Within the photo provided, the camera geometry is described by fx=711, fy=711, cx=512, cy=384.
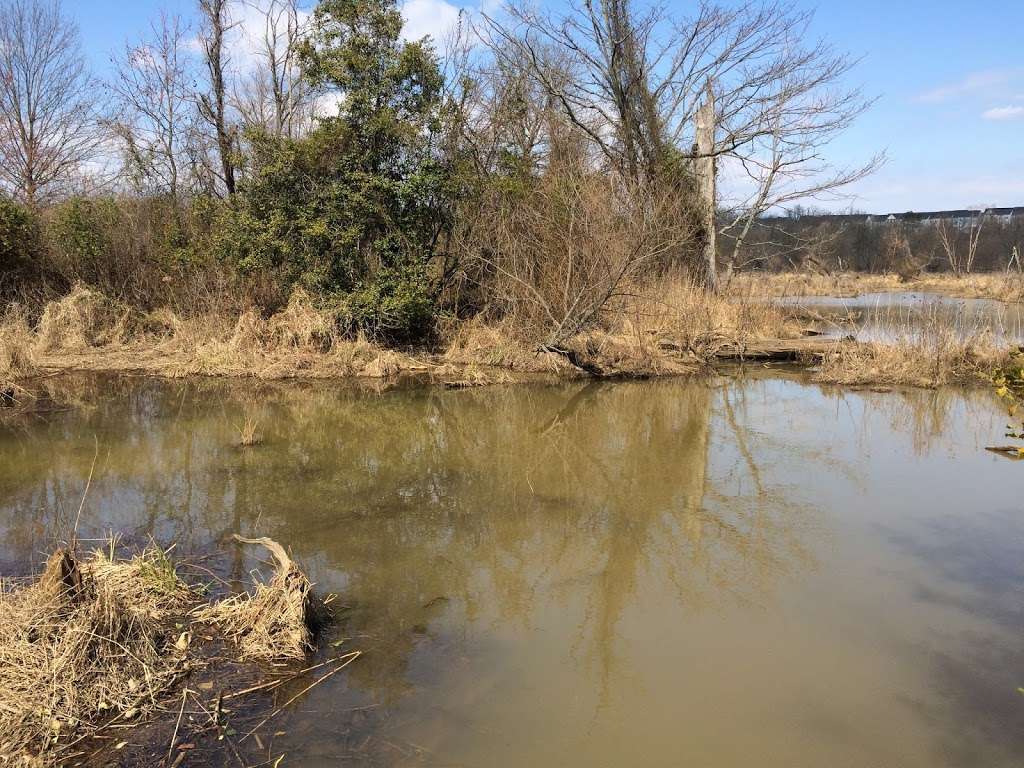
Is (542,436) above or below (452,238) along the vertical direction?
below

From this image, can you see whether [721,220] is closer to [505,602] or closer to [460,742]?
[505,602]

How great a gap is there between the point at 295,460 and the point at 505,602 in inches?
152

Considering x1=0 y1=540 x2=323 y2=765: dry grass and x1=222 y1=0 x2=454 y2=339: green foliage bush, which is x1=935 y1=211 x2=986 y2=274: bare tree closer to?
x1=222 y1=0 x2=454 y2=339: green foliage bush

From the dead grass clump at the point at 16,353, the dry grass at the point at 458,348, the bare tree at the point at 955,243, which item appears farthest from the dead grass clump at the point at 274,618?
the bare tree at the point at 955,243

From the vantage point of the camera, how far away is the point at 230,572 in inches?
190

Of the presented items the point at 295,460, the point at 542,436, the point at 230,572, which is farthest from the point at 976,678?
the point at 295,460

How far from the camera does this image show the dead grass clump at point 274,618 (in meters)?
3.81

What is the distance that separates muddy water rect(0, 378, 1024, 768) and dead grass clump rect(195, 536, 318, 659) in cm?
35

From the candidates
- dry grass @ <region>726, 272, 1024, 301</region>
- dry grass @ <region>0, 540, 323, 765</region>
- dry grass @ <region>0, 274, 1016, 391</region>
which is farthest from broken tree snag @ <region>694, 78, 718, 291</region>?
dry grass @ <region>0, 540, 323, 765</region>

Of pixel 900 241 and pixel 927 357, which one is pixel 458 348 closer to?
pixel 927 357

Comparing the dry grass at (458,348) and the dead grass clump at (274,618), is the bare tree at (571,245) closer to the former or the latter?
the dry grass at (458,348)

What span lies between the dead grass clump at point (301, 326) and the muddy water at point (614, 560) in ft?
10.9

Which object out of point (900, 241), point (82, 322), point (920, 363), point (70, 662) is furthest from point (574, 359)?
point (900, 241)

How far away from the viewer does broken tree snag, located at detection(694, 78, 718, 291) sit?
1750cm
